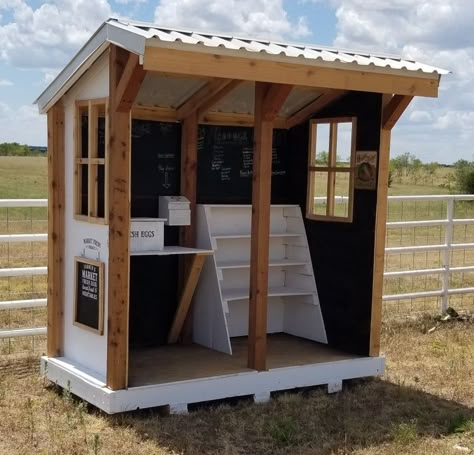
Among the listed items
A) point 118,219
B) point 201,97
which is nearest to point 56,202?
point 118,219

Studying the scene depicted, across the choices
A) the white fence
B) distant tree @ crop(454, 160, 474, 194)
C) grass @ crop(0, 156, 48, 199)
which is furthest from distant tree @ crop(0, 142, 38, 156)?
the white fence

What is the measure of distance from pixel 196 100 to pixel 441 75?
210 centimetres

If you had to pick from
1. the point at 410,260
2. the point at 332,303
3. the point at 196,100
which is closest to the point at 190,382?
the point at 332,303

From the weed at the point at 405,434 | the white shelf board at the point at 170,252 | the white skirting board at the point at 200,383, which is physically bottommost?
the weed at the point at 405,434

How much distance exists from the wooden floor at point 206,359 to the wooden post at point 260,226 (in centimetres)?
30

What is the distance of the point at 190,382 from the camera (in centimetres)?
641

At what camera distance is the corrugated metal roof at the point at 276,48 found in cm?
569

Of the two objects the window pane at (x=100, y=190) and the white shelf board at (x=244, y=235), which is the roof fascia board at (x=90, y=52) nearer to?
the window pane at (x=100, y=190)

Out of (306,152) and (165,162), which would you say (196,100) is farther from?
(306,152)

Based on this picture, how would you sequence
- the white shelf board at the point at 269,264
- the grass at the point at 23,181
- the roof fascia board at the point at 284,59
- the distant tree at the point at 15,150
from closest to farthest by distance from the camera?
the roof fascia board at the point at 284,59 → the white shelf board at the point at 269,264 → the grass at the point at 23,181 → the distant tree at the point at 15,150

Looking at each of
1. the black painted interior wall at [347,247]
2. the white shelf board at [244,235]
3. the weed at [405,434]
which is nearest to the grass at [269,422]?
the weed at [405,434]

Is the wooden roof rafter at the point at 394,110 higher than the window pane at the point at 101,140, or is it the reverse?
the wooden roof rafter at the point at 394,110

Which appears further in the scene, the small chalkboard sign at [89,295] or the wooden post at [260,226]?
the wooden post at [260,226]

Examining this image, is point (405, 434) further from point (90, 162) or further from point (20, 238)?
point (20, 238)
